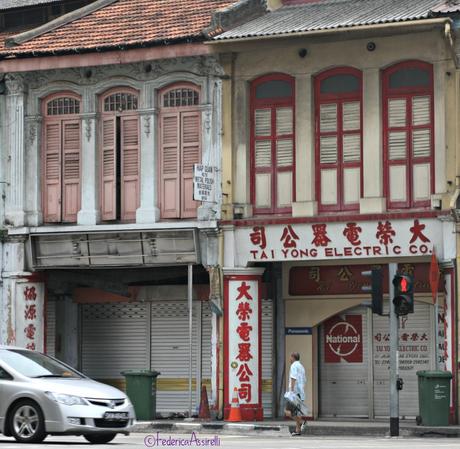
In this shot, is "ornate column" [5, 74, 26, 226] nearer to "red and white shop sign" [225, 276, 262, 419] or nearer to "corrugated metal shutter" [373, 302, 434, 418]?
"red and white shop sign" [225, 276, 262, 419]

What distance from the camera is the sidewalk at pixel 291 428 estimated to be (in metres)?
28.9

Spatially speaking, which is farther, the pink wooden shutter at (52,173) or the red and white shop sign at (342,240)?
the pink wooden shutter at (52,173)

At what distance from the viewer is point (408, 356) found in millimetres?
33125

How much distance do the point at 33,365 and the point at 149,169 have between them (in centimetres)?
1154

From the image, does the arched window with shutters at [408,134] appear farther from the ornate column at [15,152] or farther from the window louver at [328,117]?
the ornate column at [15,152]

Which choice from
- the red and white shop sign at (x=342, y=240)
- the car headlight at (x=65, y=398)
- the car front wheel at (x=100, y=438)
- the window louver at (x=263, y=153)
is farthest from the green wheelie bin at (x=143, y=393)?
the car headlight at (x=65, y=398)

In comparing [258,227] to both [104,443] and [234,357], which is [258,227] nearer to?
[234,357]

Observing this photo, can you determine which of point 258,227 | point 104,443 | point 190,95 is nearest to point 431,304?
point 258,227

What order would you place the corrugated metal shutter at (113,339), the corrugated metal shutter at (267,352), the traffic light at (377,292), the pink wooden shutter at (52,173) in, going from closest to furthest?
the traffic light at (377,292)
the corrugated metal shutter at (267,352)
the pink wooden shutter at (52,173)
the corrugated metal shutter at (113,339)

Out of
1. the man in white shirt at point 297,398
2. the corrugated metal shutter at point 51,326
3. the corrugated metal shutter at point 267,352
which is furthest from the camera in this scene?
the corrugated metal shutter at point 51,326

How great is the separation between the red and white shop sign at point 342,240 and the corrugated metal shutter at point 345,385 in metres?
2.13

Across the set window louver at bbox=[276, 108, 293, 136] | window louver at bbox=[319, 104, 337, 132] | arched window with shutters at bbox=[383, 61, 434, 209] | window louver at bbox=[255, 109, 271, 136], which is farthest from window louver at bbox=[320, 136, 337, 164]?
window louver at bbox=[255, 109, 271, 136]

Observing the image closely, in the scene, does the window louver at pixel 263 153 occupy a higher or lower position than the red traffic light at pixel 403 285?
higher

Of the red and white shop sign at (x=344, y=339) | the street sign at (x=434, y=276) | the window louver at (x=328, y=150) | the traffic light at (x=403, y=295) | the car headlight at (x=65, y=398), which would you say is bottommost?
the car headlight at (x=65, y=398)
